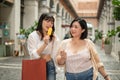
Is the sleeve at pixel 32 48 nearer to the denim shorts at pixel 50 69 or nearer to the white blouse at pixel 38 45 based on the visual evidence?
the white blouse at pixel 38 45

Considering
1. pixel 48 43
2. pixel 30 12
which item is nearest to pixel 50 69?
pixel 48 43

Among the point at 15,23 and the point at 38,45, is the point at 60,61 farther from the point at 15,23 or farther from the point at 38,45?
the point at 15,23

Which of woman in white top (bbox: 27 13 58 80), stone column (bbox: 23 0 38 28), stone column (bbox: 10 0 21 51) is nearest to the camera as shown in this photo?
woman in white top (bbox: 27 13 58 80)

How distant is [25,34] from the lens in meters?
21.3

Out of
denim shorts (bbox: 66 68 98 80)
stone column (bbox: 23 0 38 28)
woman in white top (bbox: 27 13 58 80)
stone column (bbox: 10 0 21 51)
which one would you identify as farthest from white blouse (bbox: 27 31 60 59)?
stone column (bbox: 23 0 38 28)

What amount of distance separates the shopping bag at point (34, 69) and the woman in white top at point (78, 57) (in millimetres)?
189

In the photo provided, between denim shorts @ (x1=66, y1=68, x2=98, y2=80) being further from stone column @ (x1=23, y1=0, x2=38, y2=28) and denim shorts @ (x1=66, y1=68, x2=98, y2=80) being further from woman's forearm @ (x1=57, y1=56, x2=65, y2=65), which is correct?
stone column @ (x1=23, y1=0, x2=38, y2=28)

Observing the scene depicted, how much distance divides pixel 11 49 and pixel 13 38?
2.26ft

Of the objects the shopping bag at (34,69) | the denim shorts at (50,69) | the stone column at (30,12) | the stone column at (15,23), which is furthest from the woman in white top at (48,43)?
the stone column at (30,12)

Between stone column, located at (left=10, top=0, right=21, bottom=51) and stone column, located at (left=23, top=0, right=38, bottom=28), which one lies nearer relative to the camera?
stone column, located at (left=10, top=0, right=21, bottom=51)

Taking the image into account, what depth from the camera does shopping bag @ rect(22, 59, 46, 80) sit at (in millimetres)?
3893

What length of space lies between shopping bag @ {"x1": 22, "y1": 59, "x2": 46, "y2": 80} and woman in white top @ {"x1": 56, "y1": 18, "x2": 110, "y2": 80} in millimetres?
189

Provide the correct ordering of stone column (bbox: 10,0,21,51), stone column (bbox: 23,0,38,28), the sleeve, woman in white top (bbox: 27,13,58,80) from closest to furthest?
1. the sleeve
2. woman in white top (bbox: 27,13,58,80)
3. stone column (bbox: 10,0,21,51)
4. stone column (bbox: 23,0,38,28)

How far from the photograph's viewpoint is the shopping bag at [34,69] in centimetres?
389
